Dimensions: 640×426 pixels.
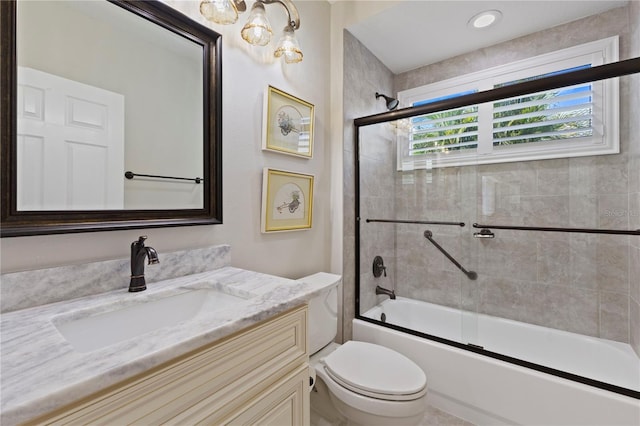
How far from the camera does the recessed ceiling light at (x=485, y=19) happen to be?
1752mm

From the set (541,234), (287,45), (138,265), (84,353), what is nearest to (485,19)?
(287,45)

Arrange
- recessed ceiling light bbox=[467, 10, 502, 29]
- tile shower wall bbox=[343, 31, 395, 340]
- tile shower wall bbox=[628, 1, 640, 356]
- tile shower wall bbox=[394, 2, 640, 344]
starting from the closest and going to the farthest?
1. tile shower wall bbox=[628, 1, 640, 356]
2. tile shower wall bbox=[394, 2, 640, 344]
3. recessed ceiling light bbox=[467, 10, 502, 29]
4. tile shower wall bbox=[343, 31, 395, 340]

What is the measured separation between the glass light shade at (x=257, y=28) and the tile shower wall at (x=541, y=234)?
4.50 ft

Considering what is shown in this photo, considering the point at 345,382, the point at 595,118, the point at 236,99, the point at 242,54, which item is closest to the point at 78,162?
the point at 236,99

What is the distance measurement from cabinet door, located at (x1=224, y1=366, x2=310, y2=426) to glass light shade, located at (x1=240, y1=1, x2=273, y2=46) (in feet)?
4.46

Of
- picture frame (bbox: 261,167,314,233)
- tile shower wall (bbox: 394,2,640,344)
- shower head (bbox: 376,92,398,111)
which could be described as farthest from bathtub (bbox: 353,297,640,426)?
shower head (bbox: 376,92,398,111)

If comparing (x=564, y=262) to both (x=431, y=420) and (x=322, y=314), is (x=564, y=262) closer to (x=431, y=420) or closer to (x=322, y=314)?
(x=431, y=420)

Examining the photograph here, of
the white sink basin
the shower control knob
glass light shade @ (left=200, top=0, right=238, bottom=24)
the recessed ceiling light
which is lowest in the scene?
the shower control knob

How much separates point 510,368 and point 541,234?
0.96 metres

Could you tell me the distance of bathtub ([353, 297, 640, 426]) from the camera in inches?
50.6

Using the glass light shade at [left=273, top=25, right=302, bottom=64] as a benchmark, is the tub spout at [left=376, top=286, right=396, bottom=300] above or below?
below

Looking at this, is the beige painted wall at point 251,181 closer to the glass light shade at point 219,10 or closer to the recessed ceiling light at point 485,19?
the glass light shade at point 219,10

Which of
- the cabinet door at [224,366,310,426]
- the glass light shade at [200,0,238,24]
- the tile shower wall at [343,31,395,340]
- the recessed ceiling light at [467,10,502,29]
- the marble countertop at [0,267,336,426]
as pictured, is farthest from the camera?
the tile shower wall at [343,31,395,340]

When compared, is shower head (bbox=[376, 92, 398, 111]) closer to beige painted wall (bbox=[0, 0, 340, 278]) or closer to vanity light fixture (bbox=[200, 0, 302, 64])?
beige painted wall (bbox=[0, 0, 340, 278])
